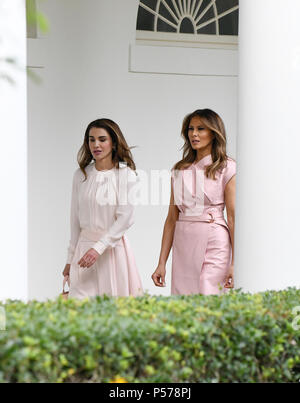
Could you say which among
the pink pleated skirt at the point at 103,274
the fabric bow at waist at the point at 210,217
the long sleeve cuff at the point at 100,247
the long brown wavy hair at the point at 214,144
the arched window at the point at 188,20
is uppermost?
the arched window at the point at 188,20

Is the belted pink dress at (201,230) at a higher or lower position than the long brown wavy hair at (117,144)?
lower

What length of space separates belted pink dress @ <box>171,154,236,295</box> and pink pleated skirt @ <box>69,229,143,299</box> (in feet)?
1.67

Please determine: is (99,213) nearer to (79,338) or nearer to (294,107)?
(294,107)

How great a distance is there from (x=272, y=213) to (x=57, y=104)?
4633 mm

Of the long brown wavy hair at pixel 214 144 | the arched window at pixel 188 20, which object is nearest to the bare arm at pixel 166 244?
the long brown wavy hair at pixel 214 144

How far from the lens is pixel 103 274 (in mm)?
6723

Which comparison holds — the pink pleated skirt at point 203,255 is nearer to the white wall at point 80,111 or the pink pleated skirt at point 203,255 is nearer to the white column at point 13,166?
the white column at point 13,166

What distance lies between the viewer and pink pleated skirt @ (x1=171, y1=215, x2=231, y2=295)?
6469mm

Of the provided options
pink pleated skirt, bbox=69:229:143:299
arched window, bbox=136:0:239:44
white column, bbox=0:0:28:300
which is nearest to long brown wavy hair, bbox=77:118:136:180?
pink pleated skirt, bbox=69:229:143:299

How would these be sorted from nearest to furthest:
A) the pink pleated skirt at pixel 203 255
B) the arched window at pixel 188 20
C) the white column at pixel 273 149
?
1. the white column at pixel 273 149
2. the pink pleated skirt at pixel 203 255
3. the arched window at pixel 188 20

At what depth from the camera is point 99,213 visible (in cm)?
673

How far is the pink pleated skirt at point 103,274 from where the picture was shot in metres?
6.72

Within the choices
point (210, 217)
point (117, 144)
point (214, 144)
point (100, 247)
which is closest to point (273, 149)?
point (210, 217)

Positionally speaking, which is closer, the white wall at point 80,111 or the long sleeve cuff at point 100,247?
the long sleeve cuff at point 100,247
